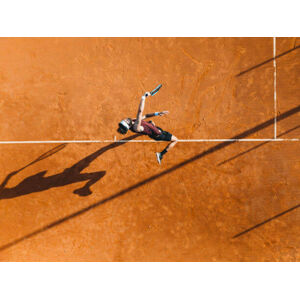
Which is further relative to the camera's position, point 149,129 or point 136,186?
point 136,186

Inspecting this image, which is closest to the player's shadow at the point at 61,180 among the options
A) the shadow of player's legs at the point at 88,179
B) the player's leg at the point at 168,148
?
the shadow of player's legs at the point at 88,179

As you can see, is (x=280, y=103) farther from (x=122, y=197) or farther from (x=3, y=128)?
(x=3, y=128)

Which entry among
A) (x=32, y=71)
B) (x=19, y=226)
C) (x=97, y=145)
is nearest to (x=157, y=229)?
(x=97, y=145)

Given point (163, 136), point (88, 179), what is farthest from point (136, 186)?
point (163, 136)

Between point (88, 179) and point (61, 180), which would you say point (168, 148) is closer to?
point (88, 179)

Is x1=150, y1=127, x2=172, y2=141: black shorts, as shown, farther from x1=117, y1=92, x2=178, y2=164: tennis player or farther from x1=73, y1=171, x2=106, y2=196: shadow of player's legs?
x1=73, y1=171, x2=106, y2=196: shadow of player's legs

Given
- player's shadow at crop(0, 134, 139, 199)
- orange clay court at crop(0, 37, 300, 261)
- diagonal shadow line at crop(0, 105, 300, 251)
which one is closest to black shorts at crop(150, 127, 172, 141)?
orange clay court at crop(0, 37, 300, 261)

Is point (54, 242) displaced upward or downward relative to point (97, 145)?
downward
